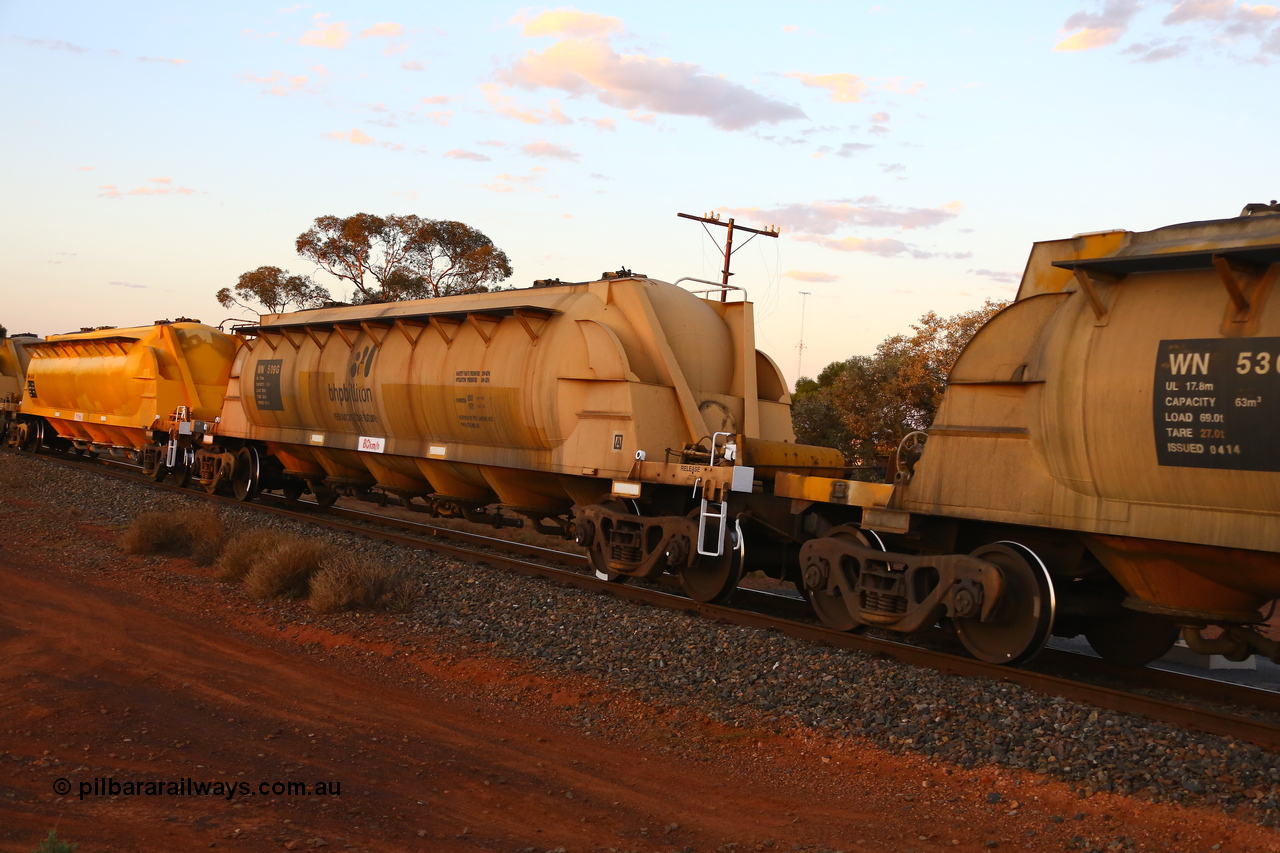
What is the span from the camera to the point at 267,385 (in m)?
17.4

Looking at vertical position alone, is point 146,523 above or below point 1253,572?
below

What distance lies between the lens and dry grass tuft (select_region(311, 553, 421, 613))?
988cm

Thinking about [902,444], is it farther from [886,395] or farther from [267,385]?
[886,395]

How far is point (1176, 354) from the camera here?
6.41 meters

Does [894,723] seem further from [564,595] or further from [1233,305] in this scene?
[564,595]

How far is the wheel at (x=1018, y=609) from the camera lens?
7.43 metres

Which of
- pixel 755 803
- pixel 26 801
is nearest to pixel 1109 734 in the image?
pixel 755 803

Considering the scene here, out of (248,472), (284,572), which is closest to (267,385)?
(248,472)

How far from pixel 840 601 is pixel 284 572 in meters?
6.03

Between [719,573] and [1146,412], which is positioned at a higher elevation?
[1146,412]

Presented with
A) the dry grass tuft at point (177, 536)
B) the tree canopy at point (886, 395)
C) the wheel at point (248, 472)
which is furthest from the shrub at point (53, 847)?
the tree canopy at point (886, 395)

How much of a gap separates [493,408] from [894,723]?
269 inches

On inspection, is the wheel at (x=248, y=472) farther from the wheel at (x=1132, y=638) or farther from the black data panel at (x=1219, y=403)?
the black data panel at (x=1219, y=403)

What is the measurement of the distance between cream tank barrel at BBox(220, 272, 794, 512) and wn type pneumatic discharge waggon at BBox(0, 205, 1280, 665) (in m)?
0.04
